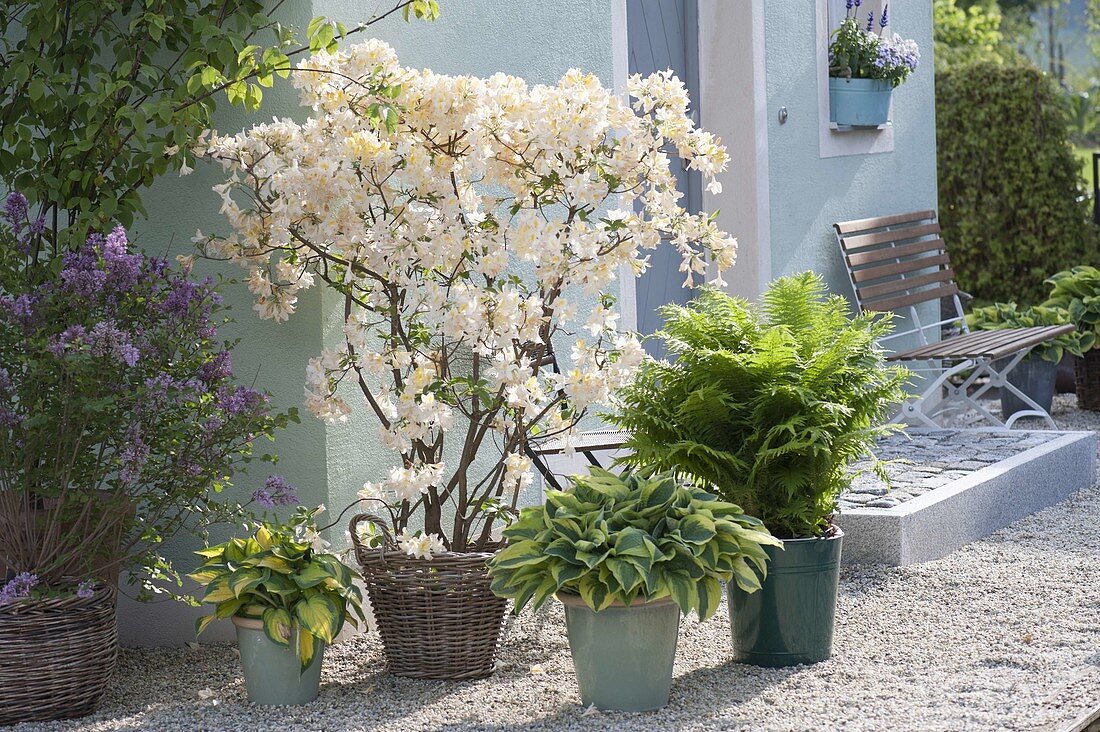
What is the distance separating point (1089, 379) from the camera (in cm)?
883

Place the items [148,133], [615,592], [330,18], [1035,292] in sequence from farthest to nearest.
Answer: [1035,292] → [330,18] → [148,133] → [615,592]

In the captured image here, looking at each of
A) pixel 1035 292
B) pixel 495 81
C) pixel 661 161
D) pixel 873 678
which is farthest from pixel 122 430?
pixel 1035 292

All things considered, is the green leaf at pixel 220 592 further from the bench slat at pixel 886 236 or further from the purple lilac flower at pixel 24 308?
the bench slat at pixel 886 236

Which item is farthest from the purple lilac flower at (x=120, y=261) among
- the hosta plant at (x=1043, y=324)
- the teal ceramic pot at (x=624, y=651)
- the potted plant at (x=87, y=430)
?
the hosta plant at (x=1043, y=324)

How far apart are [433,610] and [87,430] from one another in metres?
1.10

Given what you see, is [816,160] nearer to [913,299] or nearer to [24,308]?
[913,299]

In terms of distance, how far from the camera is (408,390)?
3.77 meters

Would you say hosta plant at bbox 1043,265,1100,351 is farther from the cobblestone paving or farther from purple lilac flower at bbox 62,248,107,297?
purple lilac flower at bbox 62,248,107,297

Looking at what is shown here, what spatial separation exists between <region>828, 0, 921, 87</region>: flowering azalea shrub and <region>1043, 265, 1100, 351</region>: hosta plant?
6.33 ft

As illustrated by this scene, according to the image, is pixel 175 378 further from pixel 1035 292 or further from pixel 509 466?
pixel 1035 292

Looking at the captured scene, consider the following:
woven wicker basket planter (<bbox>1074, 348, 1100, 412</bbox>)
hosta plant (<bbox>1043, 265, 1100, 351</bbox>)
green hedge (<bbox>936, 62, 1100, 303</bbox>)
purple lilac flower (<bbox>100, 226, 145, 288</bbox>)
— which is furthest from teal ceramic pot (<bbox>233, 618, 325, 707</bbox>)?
green hedge (<bbox>936, 62, 1100, 303</bbox>)

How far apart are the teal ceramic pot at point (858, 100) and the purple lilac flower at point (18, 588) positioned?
5.31 meters

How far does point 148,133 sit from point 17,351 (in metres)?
0.81

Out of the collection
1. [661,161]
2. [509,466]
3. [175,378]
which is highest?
[661,161]
